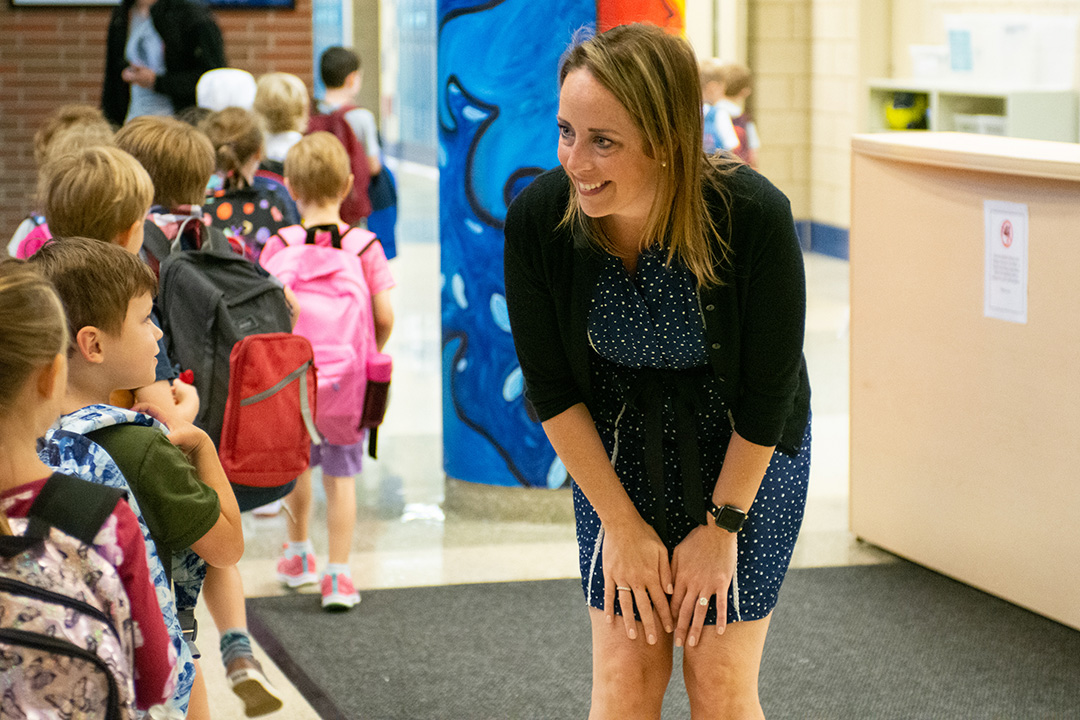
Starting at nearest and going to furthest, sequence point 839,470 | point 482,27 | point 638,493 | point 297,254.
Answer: point 638,493
point 297,254
point 482,27
point 839,470

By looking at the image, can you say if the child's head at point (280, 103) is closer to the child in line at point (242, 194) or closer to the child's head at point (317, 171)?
the child in line at point (242, 194)

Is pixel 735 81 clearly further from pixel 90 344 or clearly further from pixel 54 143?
pixel 90 344

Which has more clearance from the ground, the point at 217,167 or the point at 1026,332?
the point at 217,167

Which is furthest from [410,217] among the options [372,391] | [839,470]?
[372,391]

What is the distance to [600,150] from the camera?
181 centimetres

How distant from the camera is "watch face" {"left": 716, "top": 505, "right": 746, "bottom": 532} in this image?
1.97m

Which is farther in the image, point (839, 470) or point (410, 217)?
point (410, 217)

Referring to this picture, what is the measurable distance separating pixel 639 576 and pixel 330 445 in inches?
73.4

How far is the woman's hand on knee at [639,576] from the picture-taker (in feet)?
Answer: 6.64

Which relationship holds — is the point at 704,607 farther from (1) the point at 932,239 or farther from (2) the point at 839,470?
(2) the point at 839,470

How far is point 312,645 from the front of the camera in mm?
3377

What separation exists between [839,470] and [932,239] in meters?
1.44

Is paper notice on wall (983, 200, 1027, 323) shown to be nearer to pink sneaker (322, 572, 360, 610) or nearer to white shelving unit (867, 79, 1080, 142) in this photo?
pink sneaker (322, 572, 360, 610)

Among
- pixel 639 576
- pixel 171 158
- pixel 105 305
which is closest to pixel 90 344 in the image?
pixel 105 305
